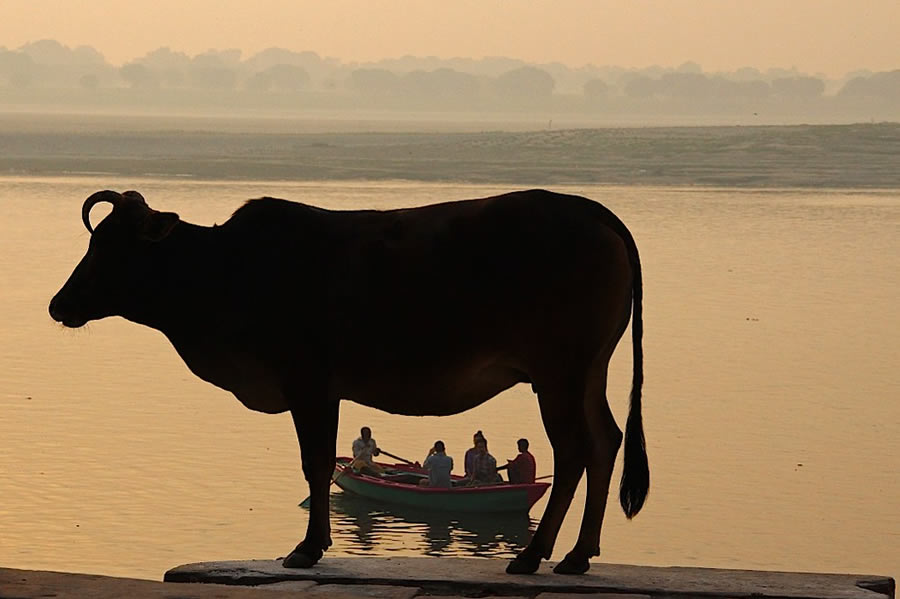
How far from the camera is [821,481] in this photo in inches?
1375

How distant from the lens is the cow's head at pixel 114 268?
10.7 metres

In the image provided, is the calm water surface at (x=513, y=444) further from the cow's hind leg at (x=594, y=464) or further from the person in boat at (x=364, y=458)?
the cow's hind leg at (x=594, y=464)

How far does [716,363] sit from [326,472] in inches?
1390

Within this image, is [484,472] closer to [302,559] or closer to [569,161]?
[302,559]

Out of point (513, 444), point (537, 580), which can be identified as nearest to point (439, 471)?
point (513, 444)

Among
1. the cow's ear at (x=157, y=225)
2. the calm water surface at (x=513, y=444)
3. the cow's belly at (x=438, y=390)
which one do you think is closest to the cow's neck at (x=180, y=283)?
the cow's ear at (x=157, y=225)

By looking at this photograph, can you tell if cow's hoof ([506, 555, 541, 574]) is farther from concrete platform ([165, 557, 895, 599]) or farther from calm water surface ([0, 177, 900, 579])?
calm water surface ([0, 177, 900, 579])

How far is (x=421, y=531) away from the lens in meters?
31.2

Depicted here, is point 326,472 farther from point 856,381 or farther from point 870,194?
point 870,194

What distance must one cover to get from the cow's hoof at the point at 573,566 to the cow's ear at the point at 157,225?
9.53ft

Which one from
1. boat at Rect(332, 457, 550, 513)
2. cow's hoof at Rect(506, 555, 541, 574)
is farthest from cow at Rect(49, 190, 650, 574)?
boat at Rect(332, 457, 550, 513)

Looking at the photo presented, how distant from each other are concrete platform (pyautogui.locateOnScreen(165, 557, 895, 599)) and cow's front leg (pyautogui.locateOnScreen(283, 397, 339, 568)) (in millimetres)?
124

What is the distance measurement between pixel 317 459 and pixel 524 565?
1.32 metres

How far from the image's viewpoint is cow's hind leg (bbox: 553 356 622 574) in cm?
1026
